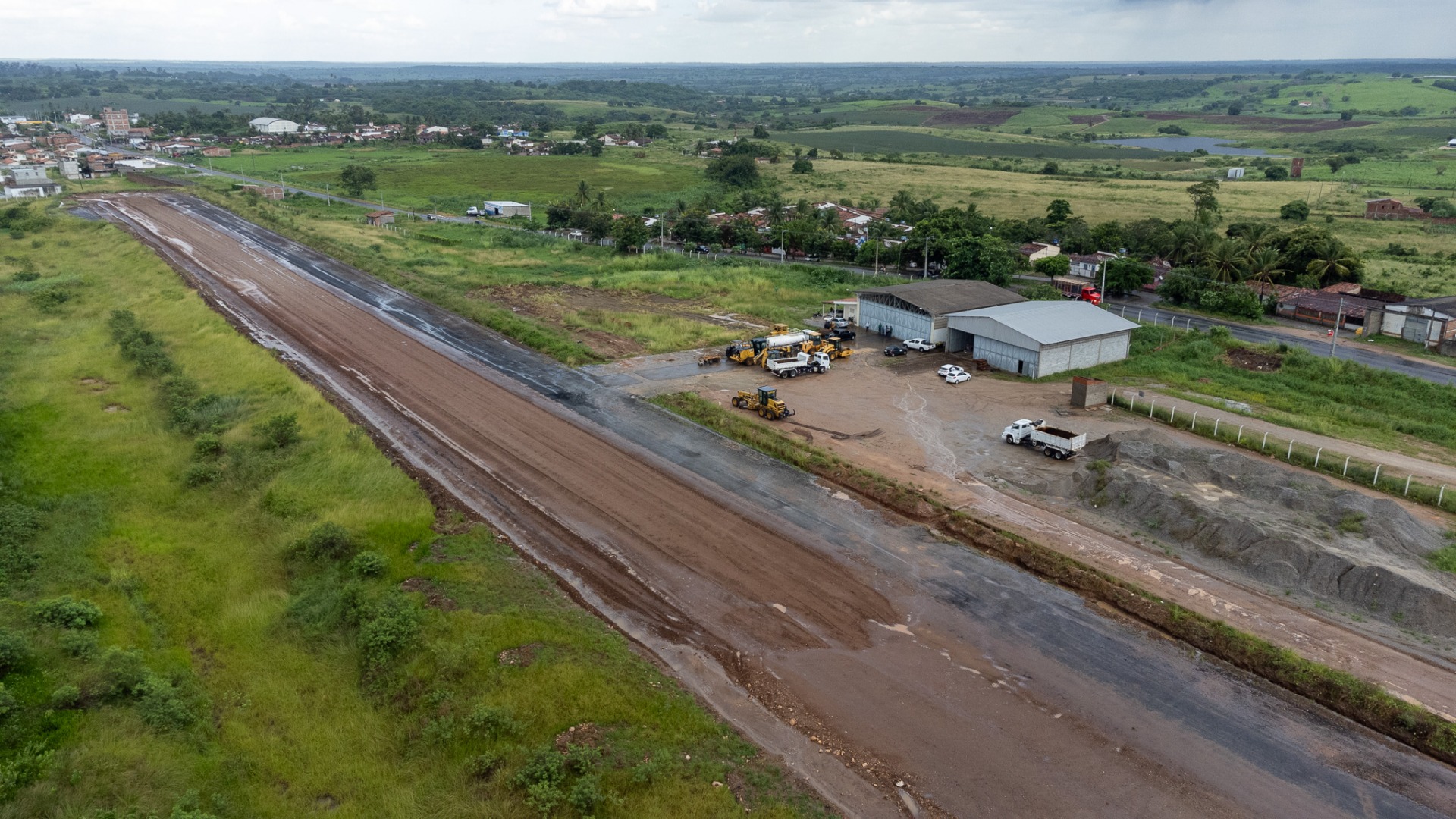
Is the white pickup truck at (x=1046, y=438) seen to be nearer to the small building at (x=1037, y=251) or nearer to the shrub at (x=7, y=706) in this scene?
the shrub at (x=7, y=706)

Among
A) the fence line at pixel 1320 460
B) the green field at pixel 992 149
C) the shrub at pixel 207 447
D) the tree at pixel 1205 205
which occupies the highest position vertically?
the green field at pixel 992 149

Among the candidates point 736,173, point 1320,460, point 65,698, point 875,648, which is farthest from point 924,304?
point 736,173

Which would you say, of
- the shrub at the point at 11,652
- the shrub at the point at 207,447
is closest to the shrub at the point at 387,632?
the shrub at the point at 11,652

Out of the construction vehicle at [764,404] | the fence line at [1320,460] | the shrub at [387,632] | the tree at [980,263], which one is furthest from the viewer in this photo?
the tree at [980,263]

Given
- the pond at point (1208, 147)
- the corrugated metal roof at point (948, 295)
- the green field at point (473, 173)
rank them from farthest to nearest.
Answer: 1. the pond at point (1208, 147)
2. the green field at point (473, 173)
3. the corrugated metal roof at point (948, 295)

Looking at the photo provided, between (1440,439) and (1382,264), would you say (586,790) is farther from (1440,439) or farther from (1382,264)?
(1382,264)

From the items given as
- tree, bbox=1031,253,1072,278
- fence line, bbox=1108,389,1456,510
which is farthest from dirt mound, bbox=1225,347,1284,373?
tree, bbox=1031,253,1072,278

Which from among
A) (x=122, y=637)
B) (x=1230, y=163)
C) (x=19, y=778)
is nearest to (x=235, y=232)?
(x=122, y=637)
